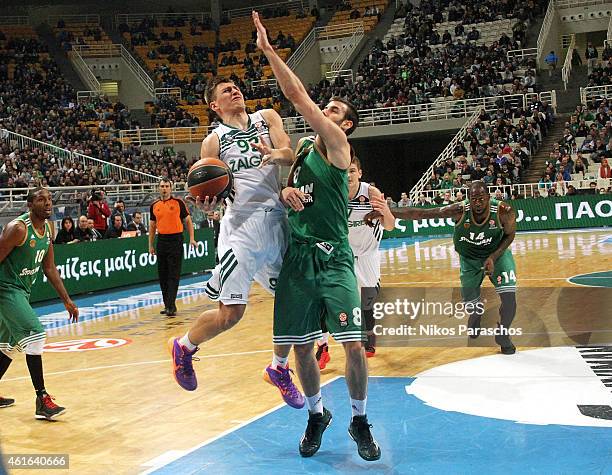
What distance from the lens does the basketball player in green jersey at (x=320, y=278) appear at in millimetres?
5199

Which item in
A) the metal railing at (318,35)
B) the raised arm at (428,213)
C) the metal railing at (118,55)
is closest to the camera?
the raised arm at (428,213)

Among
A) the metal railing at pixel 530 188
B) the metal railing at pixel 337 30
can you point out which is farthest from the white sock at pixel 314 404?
the metal railing at pixel 337 30

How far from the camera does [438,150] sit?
3803cm

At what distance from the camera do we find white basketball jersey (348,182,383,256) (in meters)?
8.20

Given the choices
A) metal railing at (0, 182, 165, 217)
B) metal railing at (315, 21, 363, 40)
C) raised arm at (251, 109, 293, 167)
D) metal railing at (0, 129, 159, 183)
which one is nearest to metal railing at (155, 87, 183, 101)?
metal railing at (315, 21, 363, 40)

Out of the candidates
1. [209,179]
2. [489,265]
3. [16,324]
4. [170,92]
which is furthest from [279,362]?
[170,92]

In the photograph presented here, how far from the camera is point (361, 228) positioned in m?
8.42

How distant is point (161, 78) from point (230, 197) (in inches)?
1412

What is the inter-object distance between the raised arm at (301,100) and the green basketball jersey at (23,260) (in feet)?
9.60

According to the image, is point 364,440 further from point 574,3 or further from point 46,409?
point 574,3

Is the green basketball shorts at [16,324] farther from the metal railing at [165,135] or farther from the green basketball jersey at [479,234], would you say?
the metal railing at [165,135]

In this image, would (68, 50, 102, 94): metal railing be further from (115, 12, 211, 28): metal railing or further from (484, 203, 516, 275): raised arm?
(484, 203, 516, 275): raised arm

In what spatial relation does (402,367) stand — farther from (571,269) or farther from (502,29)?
(502,29)

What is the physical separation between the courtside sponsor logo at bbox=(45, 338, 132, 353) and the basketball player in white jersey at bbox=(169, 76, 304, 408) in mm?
4667
